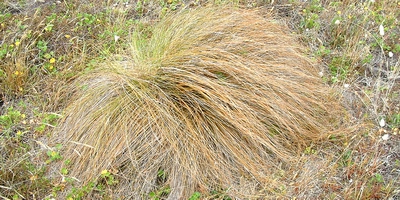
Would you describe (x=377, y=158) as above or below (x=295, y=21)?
below

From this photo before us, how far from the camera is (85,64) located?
3.43 metres

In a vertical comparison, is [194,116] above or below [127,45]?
below

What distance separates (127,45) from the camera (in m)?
3.45

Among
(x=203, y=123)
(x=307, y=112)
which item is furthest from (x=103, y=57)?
(x=307, y=112)

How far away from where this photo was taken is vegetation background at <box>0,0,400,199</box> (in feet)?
8.57

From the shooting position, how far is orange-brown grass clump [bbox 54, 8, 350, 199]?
2.65m

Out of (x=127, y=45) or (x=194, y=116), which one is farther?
(x=127, y=45)

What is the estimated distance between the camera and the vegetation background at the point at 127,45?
2611mm

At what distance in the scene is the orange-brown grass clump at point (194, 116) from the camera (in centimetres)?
265

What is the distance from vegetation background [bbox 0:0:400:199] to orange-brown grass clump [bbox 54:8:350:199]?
3.5 inches

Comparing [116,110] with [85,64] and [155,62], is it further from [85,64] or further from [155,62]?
[85,64]

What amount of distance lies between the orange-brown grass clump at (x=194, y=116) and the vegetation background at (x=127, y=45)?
0.29ft

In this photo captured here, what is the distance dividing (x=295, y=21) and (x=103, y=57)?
5.86ft

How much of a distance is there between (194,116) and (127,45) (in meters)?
1.03
